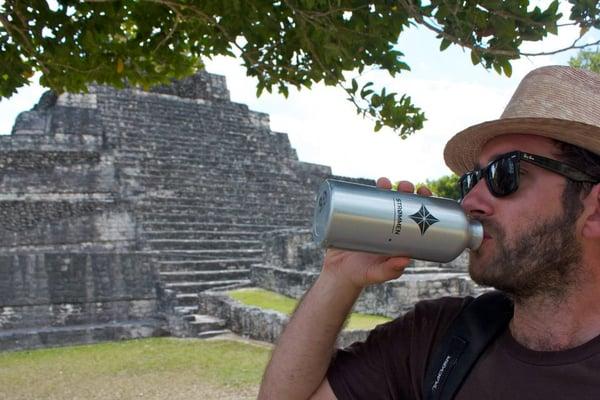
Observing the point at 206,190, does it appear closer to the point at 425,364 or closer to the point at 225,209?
the point at 225,209

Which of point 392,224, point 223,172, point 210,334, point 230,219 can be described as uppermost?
point 223,172

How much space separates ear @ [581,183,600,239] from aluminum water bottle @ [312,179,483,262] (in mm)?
266

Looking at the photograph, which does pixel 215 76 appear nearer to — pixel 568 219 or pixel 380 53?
pixel 380 53

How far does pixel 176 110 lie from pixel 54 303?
33.7ft

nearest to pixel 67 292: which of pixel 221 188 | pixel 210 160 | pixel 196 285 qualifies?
pixel 196 285

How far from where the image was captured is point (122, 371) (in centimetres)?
750

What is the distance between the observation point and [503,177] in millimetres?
1662

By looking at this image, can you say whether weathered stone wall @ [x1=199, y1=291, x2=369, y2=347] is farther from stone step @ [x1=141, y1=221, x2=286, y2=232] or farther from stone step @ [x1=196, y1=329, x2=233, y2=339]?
stone step @ [x1=141, y1=221, x2=286, y2=232]

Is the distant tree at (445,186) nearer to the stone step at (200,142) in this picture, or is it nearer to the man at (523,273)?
the stone step at (200,142)

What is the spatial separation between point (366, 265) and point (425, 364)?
0.31 m

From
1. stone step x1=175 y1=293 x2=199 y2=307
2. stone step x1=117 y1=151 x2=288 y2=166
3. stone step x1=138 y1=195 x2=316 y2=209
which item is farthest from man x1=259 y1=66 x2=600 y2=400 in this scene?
stone step x1=117 y1=151 x2=288 y2=166

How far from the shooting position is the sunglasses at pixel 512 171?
1.64m

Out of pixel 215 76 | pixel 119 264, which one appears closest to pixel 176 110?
pixel 215 76

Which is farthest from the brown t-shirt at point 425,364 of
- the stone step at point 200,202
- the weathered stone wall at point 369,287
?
the stone step at point 200,202
